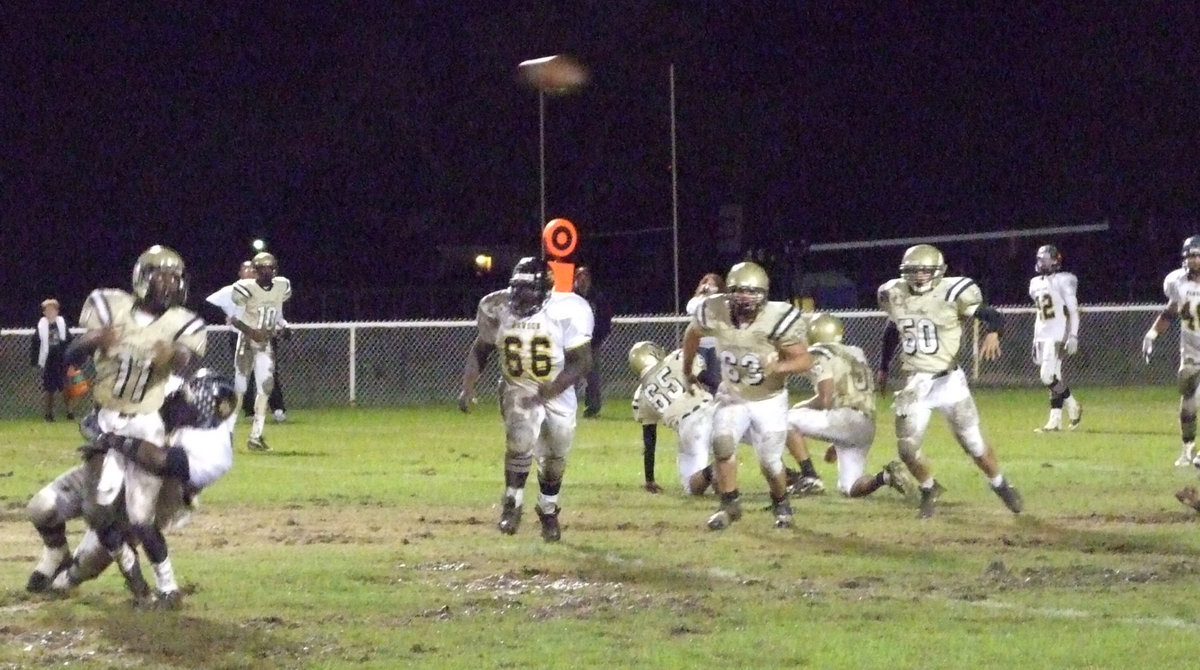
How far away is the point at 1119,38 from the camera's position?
4156 centimetres

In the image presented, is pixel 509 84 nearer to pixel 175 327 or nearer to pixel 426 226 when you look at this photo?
pixel 426 226

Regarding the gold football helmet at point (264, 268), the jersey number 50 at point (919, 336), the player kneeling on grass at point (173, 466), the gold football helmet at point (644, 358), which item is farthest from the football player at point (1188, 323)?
the player kneeling on grass at point (173, 466)

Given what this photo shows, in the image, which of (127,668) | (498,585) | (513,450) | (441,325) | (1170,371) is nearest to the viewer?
(127,668)

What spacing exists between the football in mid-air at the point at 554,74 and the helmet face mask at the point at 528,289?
19854 mm

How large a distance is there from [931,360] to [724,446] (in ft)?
5.25

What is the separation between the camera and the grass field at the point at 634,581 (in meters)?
7.56

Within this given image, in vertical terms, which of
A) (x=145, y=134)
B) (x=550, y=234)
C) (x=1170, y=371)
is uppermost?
(x=145, y=134)

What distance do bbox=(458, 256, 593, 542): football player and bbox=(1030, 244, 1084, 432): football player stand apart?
9873 millimetres

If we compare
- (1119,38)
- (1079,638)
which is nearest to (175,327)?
(1079,638)

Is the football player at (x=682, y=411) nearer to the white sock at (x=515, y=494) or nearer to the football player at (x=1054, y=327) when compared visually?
the white sock at (x=515, y=494)

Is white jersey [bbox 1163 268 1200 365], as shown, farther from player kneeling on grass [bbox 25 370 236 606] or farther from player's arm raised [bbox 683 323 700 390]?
player kneeling on grass [bbox 25 370 236 606]

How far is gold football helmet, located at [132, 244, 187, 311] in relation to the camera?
27.2 feet

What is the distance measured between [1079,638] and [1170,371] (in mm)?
22910

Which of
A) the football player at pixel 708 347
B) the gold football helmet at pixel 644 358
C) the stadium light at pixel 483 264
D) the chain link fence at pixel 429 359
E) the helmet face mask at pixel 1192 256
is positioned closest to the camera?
the gold football helmet at pixel 644 358
